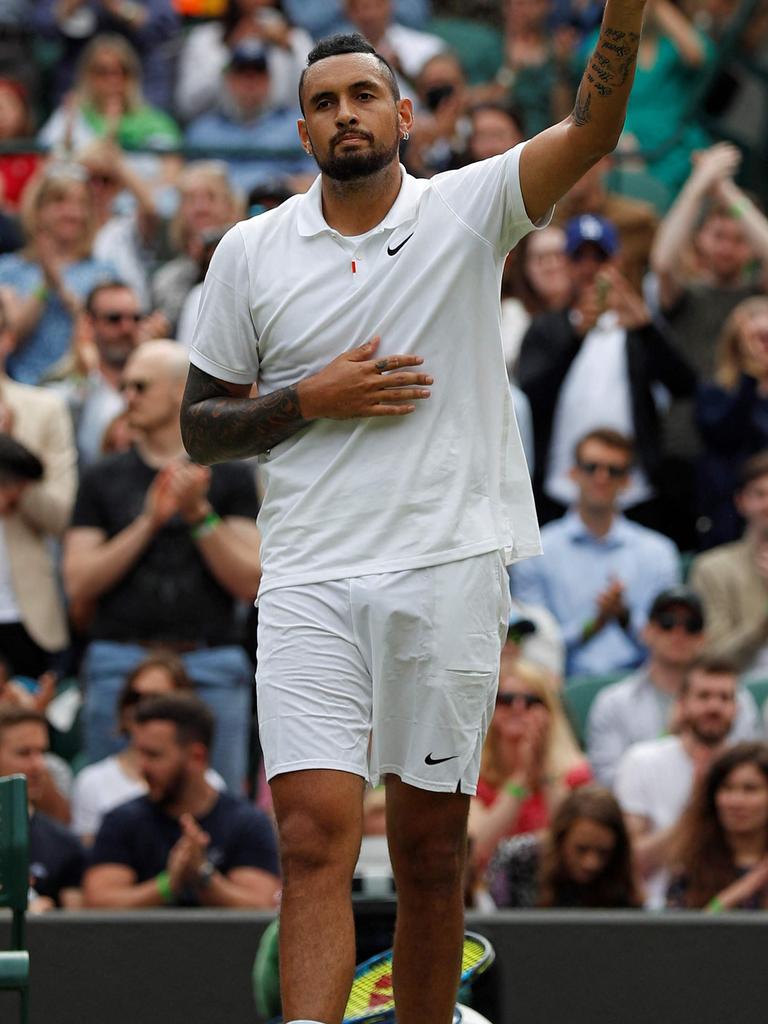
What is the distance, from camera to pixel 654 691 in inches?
329

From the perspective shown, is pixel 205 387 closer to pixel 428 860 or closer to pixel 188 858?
pixel 428 860

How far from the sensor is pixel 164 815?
7336 mm

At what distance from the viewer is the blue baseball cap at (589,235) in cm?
1000

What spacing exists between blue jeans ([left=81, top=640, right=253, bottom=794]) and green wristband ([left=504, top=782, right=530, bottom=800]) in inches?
43.9

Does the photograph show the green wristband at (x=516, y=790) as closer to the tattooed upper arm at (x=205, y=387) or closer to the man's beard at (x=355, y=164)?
the tattooed upper arm at (x=205, y=387)

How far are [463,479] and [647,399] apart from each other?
5206 millimetres

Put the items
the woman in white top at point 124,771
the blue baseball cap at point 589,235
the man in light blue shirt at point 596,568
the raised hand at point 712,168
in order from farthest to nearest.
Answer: the raised hand at point 712,168
the blue baseball cap at point 589,235
the man in light blue shirt at point 596,568
the woman in white top at point 124,771

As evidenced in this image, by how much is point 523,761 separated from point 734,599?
1.61 m

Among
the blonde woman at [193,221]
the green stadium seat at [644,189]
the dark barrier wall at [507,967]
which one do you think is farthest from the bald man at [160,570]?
the green stadium seat at [644,189]

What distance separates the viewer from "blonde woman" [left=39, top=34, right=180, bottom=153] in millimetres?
12141

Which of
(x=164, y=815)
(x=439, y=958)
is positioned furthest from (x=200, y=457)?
(x=164, y=815)

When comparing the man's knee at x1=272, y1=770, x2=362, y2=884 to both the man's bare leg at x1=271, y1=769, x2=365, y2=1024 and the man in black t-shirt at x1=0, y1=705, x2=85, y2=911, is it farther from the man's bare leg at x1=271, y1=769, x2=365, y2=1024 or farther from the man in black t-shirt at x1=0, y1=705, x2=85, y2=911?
the man in black t-shirt at x1=0, y1=705, x2=85, y2=911

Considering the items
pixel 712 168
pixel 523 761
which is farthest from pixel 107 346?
pixel 712 168

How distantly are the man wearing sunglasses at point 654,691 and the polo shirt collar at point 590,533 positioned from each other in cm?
62
